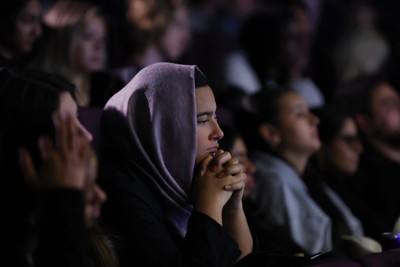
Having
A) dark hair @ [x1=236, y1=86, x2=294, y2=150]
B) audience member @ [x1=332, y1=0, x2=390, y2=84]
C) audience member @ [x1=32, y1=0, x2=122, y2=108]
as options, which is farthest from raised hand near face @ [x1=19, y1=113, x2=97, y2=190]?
audience member @ [x1=332, y1=0, x2=390, y2=84]

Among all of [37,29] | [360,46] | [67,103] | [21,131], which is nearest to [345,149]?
[37,29]

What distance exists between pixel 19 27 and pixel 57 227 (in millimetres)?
1355

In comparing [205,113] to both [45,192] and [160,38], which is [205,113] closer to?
[45,192]

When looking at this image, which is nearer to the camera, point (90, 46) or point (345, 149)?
point (90, 46)

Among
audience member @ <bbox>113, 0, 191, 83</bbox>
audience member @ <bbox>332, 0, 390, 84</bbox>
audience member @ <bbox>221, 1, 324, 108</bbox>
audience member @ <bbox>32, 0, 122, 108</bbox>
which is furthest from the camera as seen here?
audience member @ <bbox>332, 0, 390, 84</bbox>

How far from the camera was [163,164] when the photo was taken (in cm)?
180

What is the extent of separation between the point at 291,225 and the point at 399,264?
38.0 inches

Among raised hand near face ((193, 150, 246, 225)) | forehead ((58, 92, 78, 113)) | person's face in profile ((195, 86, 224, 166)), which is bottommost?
raised hand near face ((193, 150, 246, 225))

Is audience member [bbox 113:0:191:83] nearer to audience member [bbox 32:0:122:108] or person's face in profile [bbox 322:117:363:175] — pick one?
audience member [bbox 32:0:122:108]

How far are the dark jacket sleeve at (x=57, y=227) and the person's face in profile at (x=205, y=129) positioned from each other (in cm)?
39

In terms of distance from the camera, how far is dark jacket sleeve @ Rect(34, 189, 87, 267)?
1513mm

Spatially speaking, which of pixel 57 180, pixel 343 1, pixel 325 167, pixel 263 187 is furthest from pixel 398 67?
pixel 57 180

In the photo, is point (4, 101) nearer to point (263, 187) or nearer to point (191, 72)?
point (191, 72)

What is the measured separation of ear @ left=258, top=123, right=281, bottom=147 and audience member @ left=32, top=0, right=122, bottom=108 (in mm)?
558
